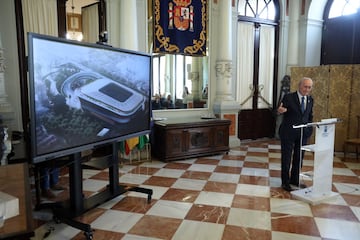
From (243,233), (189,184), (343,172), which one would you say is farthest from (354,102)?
(243,233)

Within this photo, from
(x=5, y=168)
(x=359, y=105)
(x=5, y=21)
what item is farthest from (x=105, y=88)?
(x=359, y=105)

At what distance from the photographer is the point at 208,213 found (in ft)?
10.3

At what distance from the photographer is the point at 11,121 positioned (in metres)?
4.18

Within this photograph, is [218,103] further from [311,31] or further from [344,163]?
[311,31]

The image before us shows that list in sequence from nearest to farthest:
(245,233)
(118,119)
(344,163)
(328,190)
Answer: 1. (245,233)
2. (118,119)
3. (328,190)
4. (344,163)

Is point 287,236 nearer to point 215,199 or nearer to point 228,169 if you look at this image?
point 215,199

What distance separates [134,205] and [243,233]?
123 centimetres

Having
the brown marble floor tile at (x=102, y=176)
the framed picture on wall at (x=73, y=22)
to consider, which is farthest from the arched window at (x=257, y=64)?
the brown marble floor tile at (x=102, y=176)

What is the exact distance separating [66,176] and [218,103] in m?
3.14

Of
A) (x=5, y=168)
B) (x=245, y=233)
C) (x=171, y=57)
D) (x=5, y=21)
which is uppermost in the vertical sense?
(x=5, y=21)

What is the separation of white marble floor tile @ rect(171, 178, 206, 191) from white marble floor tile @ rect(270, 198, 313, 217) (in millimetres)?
914

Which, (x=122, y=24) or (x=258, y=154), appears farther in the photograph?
(x=258, y=154)

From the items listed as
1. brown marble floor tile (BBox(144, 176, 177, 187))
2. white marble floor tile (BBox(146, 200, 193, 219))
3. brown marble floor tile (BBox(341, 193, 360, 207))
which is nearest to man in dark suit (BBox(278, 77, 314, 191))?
brown marble floor tile (BBox(341, 193, 360, 207))

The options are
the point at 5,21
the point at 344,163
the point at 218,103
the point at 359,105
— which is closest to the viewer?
the point at 5,21
